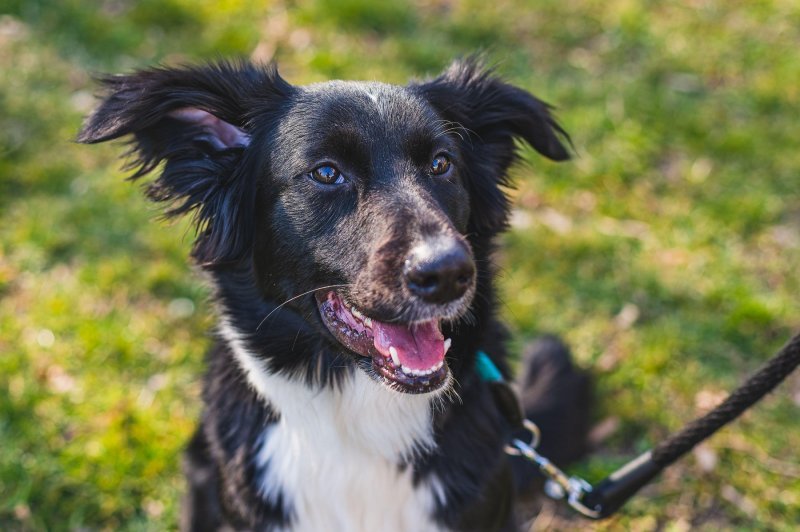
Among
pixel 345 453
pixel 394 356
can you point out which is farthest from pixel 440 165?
pixel 345 453

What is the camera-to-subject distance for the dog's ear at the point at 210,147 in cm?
243

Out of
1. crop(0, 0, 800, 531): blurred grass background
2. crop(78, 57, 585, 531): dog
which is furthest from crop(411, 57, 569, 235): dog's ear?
crop(0, 0, 800, 531): blurred grass background

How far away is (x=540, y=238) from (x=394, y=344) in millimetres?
2250

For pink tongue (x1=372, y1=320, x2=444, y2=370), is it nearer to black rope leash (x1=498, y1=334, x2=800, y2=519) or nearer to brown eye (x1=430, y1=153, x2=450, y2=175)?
brown eye (x1=430, y1=153, x2=450, y2=175)

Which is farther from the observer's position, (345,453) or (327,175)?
(345,453)

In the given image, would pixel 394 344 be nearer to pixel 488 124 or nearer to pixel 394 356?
pixel 394 356

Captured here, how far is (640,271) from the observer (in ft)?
14.1

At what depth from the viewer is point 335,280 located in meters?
2.34

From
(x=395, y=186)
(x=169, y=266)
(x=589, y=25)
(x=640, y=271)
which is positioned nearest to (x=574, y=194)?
(x=640, y=271)

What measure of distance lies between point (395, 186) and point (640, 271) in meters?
2.33

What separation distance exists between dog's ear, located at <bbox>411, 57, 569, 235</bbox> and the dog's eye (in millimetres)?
442

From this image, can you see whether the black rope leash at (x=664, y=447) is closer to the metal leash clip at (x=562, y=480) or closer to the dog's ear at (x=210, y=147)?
the metal leash clip at (x=562, y=480)

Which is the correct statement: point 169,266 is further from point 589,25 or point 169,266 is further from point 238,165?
point 589,25

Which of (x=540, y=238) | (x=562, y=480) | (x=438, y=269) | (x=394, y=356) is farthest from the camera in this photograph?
(x=540, y=238)
